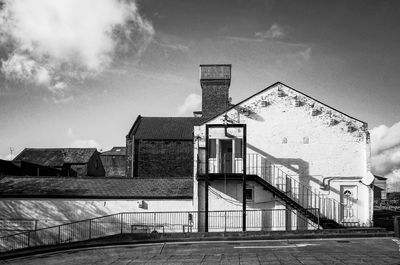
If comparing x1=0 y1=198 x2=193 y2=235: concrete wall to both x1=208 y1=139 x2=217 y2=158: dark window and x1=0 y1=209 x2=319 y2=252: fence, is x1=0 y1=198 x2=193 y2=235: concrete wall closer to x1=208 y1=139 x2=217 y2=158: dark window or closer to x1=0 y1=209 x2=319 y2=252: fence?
x1=0 y1=209 x2=319 y2=252: fence

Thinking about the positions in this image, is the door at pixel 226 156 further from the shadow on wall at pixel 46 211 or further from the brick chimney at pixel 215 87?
the shadow on wall at pixel 46 211

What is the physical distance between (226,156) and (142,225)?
6.35 m

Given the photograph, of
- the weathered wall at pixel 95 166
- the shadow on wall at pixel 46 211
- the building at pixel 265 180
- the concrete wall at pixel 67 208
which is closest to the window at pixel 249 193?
the building at pixel 265 180

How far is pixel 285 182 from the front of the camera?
2350 cm

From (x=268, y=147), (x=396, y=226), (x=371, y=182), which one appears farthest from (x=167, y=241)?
(x=371, y=182)

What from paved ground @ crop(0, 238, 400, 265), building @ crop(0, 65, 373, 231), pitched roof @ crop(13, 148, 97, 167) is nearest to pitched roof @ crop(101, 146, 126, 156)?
pitched roof @ crop(13, 148, 97, 167)

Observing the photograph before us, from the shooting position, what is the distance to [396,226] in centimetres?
1752

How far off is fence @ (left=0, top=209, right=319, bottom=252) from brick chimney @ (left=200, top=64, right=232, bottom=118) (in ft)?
30.1

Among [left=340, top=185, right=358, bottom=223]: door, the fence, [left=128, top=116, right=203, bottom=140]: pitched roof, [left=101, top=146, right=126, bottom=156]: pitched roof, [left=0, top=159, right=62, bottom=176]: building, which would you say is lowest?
the fence

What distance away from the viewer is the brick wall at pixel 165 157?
47.1 m

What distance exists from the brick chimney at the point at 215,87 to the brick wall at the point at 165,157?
1781 centimetres

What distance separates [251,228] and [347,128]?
317 inches

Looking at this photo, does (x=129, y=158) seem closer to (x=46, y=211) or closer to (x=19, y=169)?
(x=19, y=169)

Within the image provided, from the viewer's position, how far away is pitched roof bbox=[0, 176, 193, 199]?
81.7 feet
